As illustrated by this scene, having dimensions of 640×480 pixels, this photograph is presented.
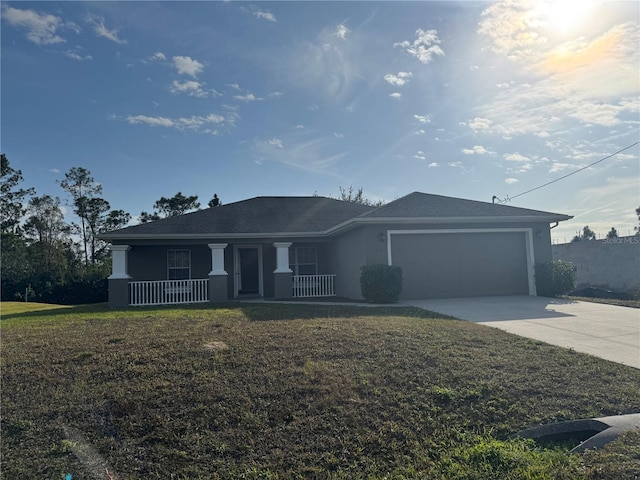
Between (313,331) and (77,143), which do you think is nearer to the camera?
(313,331)

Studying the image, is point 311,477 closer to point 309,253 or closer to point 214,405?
point 214,405

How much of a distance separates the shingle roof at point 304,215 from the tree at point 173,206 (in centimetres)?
1869

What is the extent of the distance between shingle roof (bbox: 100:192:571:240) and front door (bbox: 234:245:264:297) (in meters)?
1.29

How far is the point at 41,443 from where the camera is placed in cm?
362

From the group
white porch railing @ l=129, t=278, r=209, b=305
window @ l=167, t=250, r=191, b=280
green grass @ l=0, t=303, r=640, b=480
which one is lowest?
green grass @ l=0, t=303, r=640, b=480

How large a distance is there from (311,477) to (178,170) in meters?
20.5

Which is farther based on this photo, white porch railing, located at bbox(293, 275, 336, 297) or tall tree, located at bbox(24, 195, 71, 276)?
tall tree, located at bbox(24, 195, 71, 276)

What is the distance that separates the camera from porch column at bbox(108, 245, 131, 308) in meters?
13.5

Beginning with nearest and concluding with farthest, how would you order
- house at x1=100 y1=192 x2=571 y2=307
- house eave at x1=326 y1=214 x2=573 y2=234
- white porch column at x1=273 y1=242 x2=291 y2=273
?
house eave at x1=326 y1=214 x2=573 y2=234 → house at x1=100 y1=192 x2=571 y2=307 → white porch column at x1=273 y1=242 x2=291 y2=273

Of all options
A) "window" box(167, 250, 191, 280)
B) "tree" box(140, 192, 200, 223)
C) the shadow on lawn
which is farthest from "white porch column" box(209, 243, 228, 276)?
"tree" box(140, 192, 200, 223)

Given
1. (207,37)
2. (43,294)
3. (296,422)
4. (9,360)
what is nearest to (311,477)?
(296,422)

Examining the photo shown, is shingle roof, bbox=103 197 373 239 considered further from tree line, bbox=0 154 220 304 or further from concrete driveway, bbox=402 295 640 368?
tree line, bbox=0 154 220 304

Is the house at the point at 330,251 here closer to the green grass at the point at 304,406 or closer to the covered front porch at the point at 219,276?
the covered front porch at the point at 219,276

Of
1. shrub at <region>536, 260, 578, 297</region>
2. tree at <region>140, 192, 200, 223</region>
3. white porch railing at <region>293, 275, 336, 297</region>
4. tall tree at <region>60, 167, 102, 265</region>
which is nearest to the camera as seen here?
shrub at <region>536, 260, 578, 297</region>
